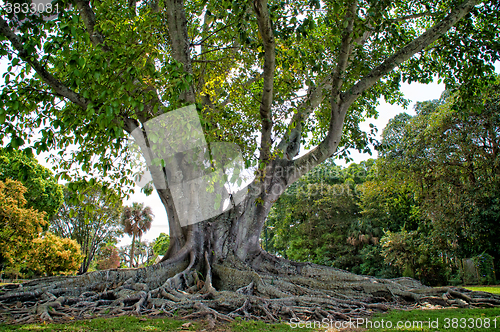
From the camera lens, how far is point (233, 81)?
687 centimetres

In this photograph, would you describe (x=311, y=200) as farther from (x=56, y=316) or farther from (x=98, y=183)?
(x=56, y=316)

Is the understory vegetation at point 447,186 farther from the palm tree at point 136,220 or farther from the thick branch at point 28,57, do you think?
the palm tree at point 136,220

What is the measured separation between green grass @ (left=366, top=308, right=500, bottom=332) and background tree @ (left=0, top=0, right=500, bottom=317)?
42.5 inches

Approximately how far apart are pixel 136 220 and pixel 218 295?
85.0 ft

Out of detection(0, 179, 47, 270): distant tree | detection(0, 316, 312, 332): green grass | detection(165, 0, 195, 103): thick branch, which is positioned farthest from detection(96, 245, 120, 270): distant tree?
detection(0, 316, 312, 332): green grass

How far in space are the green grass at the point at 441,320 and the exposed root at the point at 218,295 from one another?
502 millimetres

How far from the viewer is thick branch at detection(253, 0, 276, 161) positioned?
3877mm

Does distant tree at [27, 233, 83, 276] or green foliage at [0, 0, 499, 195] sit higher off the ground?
green foliage at [0, 0, 499, 195]

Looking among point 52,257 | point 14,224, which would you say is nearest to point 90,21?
point 14,224

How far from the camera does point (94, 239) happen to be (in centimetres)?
2608

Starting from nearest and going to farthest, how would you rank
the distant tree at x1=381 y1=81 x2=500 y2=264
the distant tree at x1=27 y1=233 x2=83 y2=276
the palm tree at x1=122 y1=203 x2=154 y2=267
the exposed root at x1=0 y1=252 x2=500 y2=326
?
the exposed root at x1=0 y1=252 x2=500 y2=326 < the distant tree at x1=381 y1=81 x2=500 y2=264 < the distant tree at x1=27 y1=233 x2=83 y2=276 < the palm tree at x1=122 y1=203 x2=154 y2=267

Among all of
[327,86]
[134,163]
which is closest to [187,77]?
[134,163]

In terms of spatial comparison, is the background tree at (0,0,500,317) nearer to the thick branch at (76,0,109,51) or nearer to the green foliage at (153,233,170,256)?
the thick branch at (76,0,109,51)

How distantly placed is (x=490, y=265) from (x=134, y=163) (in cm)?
1381
